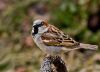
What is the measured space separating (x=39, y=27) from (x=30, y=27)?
3.97 m

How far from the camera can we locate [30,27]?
7.72 meters

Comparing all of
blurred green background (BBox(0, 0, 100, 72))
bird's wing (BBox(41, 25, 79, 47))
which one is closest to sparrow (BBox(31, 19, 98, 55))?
bird's wing (BBox(41, 25, 79, 47))

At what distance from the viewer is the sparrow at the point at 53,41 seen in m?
3.90

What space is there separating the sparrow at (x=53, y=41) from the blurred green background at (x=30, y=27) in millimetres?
2251

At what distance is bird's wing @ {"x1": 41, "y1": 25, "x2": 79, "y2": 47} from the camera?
395 centimetres

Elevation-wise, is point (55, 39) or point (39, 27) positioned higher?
point (39, 27)

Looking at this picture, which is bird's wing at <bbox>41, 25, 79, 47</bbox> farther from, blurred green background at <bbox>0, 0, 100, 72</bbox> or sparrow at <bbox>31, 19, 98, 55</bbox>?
blurred green background at <bbox>0, 0, 100, 72</bbox>

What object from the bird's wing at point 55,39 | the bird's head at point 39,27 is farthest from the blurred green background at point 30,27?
the bird's head at point 39,27

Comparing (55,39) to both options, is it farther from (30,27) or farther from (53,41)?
(30,27)

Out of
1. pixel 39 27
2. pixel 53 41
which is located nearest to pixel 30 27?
pixel 53 41

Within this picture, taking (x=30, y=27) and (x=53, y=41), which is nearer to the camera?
(x=53, y=41)

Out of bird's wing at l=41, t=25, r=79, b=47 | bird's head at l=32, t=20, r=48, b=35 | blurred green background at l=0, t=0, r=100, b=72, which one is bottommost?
blurred green background at l=0, t=0, r=100, b=72

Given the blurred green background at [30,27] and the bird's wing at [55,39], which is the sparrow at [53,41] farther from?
the blurred green background at [30,27]

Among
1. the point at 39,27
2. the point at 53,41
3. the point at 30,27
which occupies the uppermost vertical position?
the point at 39,27
